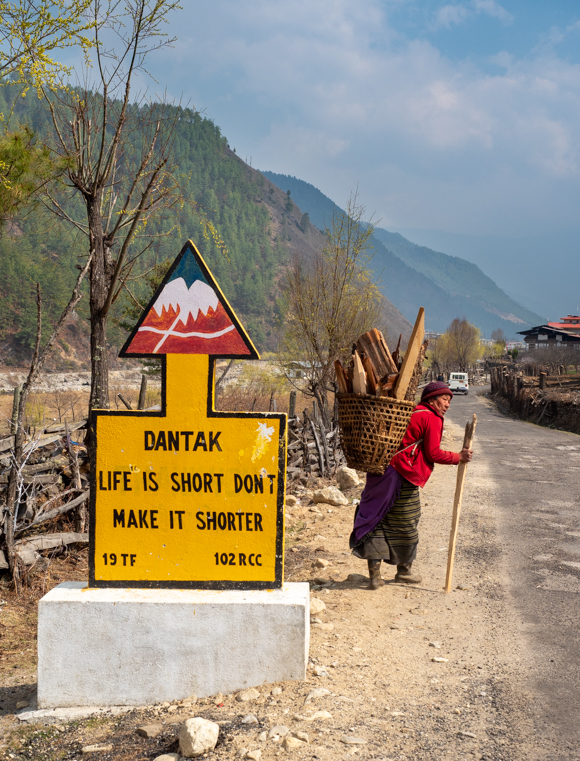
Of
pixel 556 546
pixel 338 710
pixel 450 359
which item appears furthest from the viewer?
pixel 450 359


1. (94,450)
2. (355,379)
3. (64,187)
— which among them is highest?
(64,187)

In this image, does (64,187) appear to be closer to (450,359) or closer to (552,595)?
(552,595)

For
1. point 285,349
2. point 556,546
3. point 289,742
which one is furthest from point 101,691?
point 285,349

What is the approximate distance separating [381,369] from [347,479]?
6603 millimetres

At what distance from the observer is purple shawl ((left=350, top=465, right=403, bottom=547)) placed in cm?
507

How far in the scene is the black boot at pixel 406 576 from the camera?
5.49 metres

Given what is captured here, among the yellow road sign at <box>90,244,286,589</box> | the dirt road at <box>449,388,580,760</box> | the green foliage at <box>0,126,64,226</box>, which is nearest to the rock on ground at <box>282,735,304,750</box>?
the yellow road sign at <box>90,244,286,589</box>

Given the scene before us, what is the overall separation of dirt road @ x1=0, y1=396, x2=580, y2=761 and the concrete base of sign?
138 mm

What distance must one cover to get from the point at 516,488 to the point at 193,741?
29.1ft

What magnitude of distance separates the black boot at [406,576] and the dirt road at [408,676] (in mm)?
94

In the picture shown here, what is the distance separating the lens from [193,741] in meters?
2.88

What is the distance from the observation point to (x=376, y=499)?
5117mm

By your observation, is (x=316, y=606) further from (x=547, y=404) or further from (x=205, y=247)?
(x=205, y=247)

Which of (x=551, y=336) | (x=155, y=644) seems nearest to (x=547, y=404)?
(x=155, y=644)
